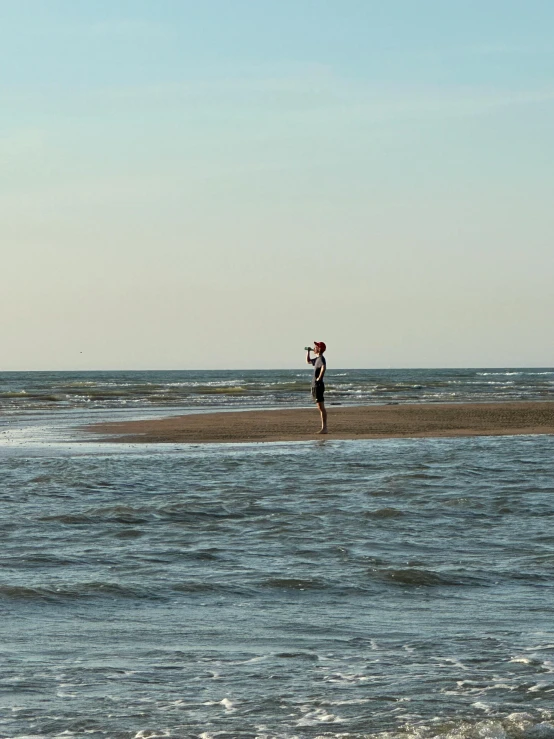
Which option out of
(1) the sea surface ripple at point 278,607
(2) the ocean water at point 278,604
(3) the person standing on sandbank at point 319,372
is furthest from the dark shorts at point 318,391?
(1) the sea surface ripple at point 278,607

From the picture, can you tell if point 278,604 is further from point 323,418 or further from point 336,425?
point 336,425

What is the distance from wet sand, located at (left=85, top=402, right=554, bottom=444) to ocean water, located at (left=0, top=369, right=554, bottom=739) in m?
7.11

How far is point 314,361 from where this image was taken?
21.8m

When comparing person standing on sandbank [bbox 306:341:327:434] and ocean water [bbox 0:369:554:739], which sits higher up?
person standing on sandbank [bbox 306:341:327:434]

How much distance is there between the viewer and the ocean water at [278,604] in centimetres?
456

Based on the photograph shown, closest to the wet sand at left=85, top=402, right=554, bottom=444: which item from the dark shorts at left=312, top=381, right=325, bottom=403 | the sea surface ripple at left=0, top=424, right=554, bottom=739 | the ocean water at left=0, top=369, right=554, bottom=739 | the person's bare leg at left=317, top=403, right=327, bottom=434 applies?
the person's bare leg at left=317, top=403, right=327, bottom=434

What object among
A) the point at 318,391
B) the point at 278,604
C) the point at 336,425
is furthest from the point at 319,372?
the point at 278,604

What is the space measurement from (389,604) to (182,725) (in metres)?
2.64

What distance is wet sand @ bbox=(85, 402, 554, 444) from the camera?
68.4ft

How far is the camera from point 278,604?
21.9ft

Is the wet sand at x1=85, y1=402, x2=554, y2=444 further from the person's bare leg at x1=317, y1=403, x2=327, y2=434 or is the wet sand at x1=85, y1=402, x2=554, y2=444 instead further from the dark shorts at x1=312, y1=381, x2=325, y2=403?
the dark shorts at x1=312, y1=381, x2=325, y2=403

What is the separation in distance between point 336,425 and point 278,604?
17163mm

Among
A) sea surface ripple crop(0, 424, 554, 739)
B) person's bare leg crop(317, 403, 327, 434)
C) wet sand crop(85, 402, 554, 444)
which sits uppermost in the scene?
person's bare leg crop(317, 403, 327, 434)

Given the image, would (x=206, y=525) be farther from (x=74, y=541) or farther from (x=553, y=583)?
(x=553, y=583)
